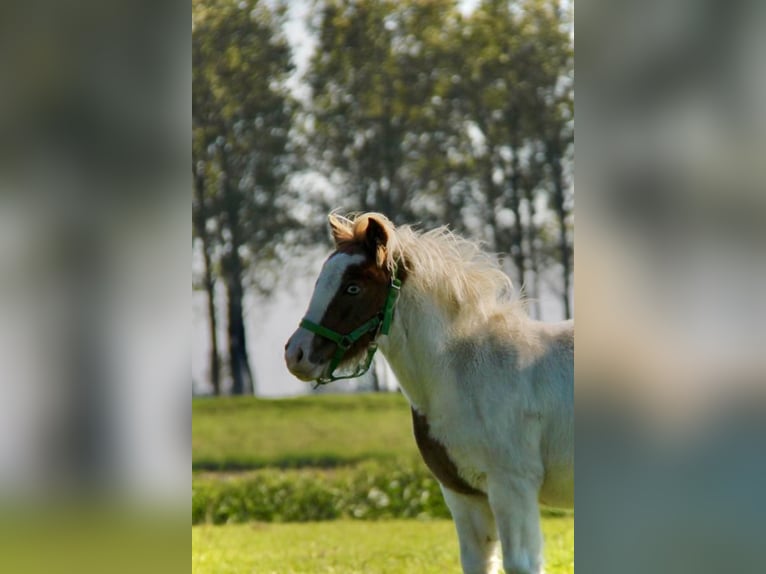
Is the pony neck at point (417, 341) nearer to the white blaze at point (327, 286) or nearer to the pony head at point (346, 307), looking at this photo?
the pony head at point (346, 307)

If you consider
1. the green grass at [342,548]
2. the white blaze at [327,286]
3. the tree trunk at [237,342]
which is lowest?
the green grass at [342,548]

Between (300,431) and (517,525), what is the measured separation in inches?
358

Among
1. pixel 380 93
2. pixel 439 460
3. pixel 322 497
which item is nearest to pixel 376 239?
pixel 439 460

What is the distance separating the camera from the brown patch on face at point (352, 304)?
3.46 m

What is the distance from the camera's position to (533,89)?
551 inches

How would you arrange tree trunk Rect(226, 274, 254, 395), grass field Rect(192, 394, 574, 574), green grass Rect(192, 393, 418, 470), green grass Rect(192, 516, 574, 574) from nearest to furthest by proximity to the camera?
green grass Rect(192, 516, 574, 574) → grass field Rect(192, 394, 574, 574) → green grass Rect(192, 393, 418, 470) → tree trunk Rect(226, 274, 254, 395)

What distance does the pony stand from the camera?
10.9 feet

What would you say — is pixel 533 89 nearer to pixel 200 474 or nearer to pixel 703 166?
pixel 200 474

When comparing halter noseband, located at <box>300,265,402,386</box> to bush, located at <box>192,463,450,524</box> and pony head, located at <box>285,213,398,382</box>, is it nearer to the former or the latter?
pony head, located at <box>285,213,398,382</box>

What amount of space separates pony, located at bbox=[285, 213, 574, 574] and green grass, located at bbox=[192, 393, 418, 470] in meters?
7.70

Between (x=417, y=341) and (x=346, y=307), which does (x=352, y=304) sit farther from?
(x=417, y=341)

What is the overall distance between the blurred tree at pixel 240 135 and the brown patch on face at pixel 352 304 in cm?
964

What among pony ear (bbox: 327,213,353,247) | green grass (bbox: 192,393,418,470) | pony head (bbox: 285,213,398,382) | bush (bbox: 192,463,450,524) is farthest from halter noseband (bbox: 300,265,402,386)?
green grass (bbox: 192,393,418,470)

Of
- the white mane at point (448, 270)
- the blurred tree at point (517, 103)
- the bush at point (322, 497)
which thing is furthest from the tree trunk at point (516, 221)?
the white mane at point (448, 270)
